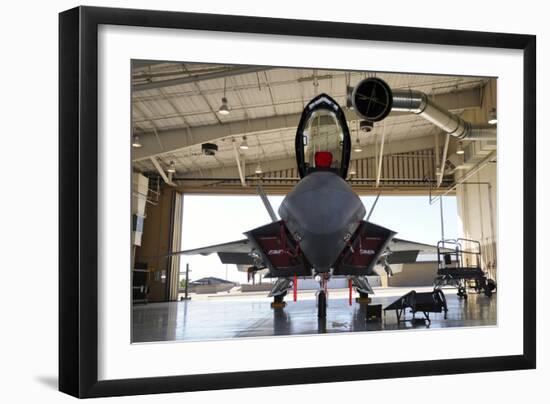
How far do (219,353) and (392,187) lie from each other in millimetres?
21459

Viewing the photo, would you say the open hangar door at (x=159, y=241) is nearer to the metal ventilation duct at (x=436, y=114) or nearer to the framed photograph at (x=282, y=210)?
the metal ventilation duct at (x=436, y=114)

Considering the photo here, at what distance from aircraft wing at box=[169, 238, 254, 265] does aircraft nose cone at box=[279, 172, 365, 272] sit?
4.06m

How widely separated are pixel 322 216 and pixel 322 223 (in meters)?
0.09

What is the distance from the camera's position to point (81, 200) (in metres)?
3.43

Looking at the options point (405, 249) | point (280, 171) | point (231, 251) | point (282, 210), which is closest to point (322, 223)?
point (282, 210)

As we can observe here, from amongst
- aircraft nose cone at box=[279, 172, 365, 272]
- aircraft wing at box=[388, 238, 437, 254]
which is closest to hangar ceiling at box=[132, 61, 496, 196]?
aircraft nose cone at box=[279, 172, 365, 272]

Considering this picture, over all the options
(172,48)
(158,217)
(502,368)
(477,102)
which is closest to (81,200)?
(172,48)

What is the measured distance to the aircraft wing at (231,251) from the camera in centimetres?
1035

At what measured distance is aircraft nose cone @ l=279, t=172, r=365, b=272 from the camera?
5766mm

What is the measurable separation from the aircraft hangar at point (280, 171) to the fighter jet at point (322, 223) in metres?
0.33

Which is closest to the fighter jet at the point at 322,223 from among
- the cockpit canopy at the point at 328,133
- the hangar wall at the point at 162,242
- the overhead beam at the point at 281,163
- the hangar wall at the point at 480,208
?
the cockpit canopy at the point at 328,133

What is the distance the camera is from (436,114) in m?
10.6

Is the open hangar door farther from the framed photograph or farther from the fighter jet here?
the fighter jet

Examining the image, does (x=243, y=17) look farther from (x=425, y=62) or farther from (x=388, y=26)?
(x=425, y=62)
